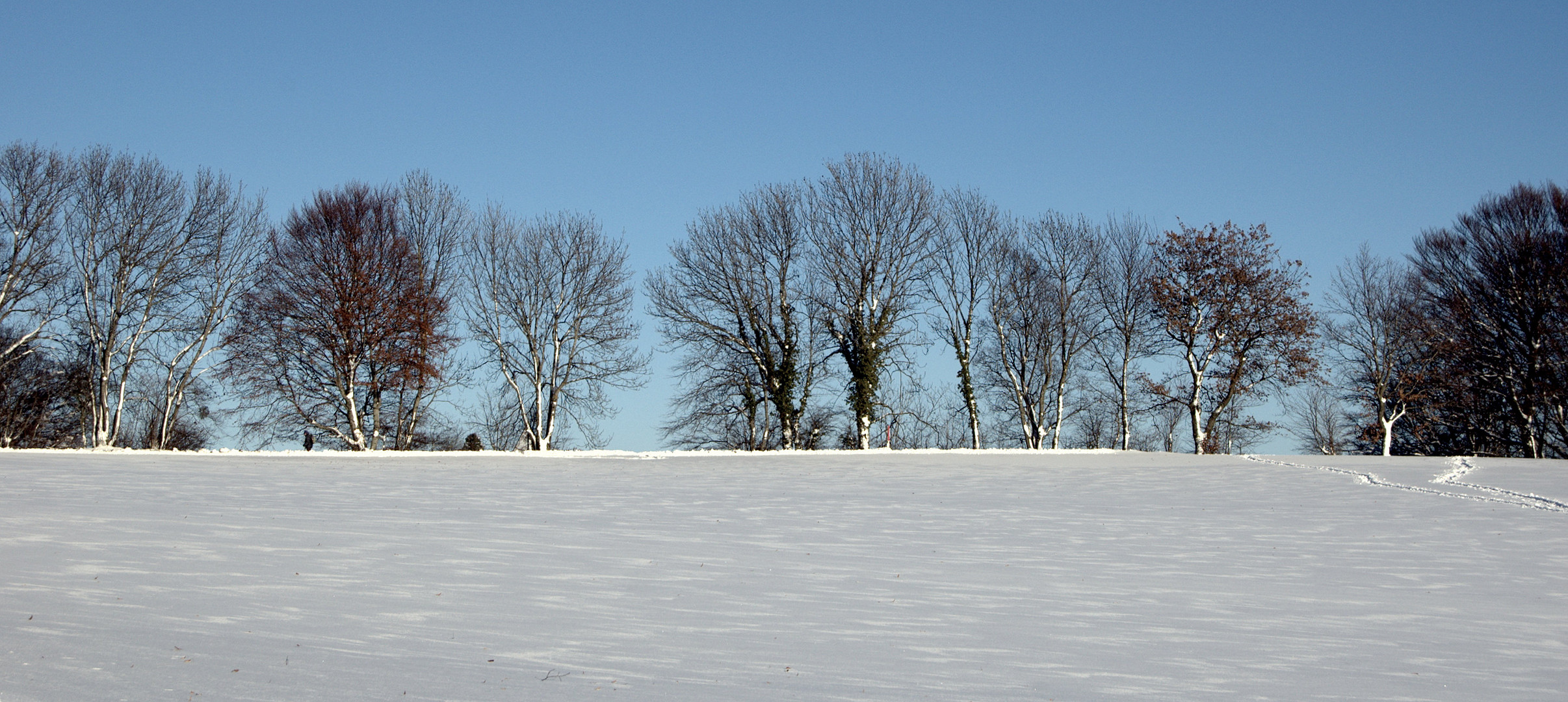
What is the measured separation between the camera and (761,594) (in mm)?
8461

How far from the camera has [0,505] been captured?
12.2 meters

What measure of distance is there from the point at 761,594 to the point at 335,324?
27.3m

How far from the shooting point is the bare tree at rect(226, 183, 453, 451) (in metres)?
31.7

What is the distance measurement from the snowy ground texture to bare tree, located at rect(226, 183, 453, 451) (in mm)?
15275

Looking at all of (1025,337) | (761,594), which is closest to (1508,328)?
(1025,337)

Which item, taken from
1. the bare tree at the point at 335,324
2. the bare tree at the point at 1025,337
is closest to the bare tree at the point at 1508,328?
the bare tree at the point at 1025,337

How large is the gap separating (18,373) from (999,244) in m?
36.3

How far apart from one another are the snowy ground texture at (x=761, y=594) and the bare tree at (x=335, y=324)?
601 inches

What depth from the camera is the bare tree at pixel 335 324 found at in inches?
1249

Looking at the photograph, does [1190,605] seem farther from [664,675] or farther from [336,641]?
[336,641]

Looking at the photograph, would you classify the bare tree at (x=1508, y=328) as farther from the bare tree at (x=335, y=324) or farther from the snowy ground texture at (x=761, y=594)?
the bare tree at (x=335, y=324)

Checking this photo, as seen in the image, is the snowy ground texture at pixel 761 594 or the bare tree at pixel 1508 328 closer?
the snowy ground texture at pixel 761 594

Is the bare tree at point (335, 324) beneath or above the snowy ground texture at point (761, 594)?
above

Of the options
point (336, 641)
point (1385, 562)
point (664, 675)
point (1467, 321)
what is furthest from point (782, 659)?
point (1467, 321)
